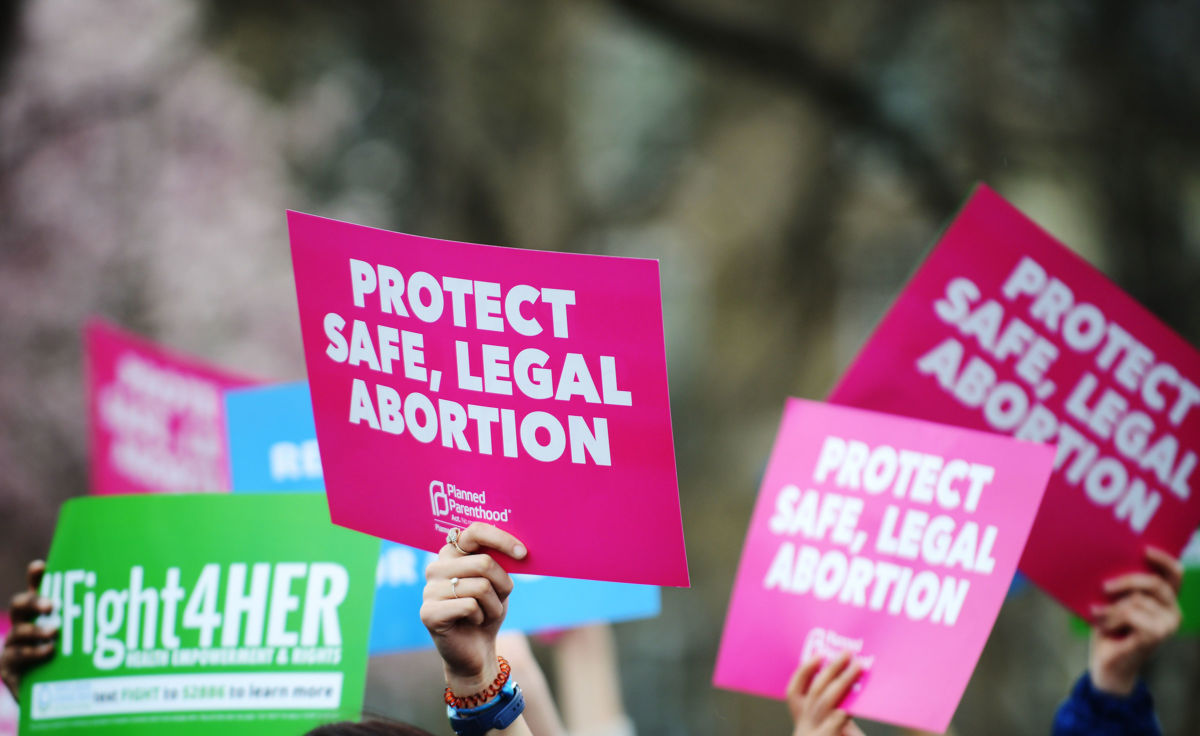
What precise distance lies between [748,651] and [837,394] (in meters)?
0.41

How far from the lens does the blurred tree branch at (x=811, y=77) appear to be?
5496mm

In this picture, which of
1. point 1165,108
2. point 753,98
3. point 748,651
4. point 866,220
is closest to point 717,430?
point 866,220

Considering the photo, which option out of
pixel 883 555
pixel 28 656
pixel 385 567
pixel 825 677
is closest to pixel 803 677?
pixel 825 677

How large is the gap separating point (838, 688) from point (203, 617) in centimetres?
78

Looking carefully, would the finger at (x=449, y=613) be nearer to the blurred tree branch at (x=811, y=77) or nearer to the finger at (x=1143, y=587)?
the finger at (x=1143, y=587)

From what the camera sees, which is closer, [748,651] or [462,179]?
[748,651]


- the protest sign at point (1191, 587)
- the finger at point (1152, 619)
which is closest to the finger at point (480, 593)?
the finger at point (1152, 619)

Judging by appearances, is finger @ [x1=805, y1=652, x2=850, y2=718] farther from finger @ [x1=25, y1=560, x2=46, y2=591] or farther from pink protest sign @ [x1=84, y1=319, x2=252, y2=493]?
pink protest sign @ [x1=84, y1=319, x2=252, y2=493]

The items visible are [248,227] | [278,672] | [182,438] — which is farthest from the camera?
[248,227]

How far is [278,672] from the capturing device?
1.35 meters

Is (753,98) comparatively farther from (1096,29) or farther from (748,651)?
(748,651)

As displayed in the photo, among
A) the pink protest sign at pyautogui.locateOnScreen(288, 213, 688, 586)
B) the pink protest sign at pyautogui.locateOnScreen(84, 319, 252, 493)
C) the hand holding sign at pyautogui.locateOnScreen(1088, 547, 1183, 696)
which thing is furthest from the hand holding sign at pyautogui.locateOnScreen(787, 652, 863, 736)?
the pink protest sign at pyautogui.locateOnScreen(84, 319, 252, 493)

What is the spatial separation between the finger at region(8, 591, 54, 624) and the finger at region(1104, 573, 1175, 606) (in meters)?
1.45

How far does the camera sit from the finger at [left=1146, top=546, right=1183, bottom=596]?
1624 millimetres
